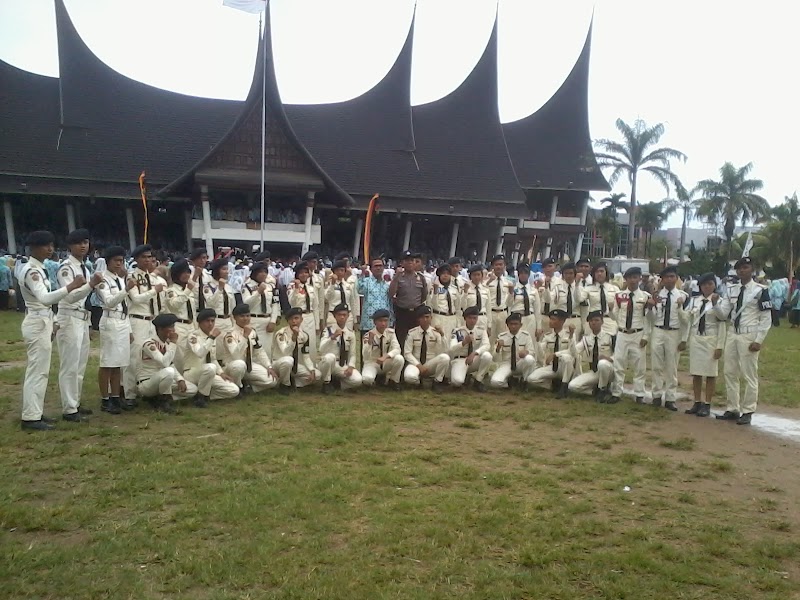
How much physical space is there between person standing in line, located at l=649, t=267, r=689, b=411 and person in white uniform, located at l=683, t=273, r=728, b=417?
0.14m

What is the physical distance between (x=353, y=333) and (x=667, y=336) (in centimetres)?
374

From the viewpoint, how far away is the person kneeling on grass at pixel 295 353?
8008 mm

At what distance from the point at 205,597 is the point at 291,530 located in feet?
2.68

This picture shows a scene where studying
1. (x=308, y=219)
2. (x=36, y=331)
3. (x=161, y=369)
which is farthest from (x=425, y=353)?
(x=308, y=219)

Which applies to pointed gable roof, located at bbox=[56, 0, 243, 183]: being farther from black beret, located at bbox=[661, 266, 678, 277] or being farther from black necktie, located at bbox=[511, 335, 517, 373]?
black beret, located at bbox=[661, 266, 678, 277]

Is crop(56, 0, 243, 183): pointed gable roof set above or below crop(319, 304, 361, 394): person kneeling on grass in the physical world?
above

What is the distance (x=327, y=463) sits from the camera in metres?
5.25

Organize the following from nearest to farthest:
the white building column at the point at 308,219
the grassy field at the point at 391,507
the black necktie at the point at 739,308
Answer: the grassy field at the point at 391,507
the black necktie at the point at 739,308
the white building column at the point at 308,219

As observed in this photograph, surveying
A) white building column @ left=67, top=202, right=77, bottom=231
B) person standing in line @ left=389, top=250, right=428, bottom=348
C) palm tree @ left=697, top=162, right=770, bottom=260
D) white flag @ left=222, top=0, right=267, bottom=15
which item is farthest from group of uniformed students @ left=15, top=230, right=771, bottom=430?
palm tree @ left=697, top=162, right=770, bottom=260

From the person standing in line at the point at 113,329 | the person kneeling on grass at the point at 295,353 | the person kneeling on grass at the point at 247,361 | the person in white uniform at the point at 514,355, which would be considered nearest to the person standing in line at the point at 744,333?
the person in white uniform at the point at 514,355

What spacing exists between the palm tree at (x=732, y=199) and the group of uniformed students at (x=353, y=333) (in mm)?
34994

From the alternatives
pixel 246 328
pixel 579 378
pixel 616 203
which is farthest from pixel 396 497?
pixel 616 203

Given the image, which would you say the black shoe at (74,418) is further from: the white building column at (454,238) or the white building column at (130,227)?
the white building column at (454,238)

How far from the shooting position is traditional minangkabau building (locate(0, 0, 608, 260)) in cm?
2323
